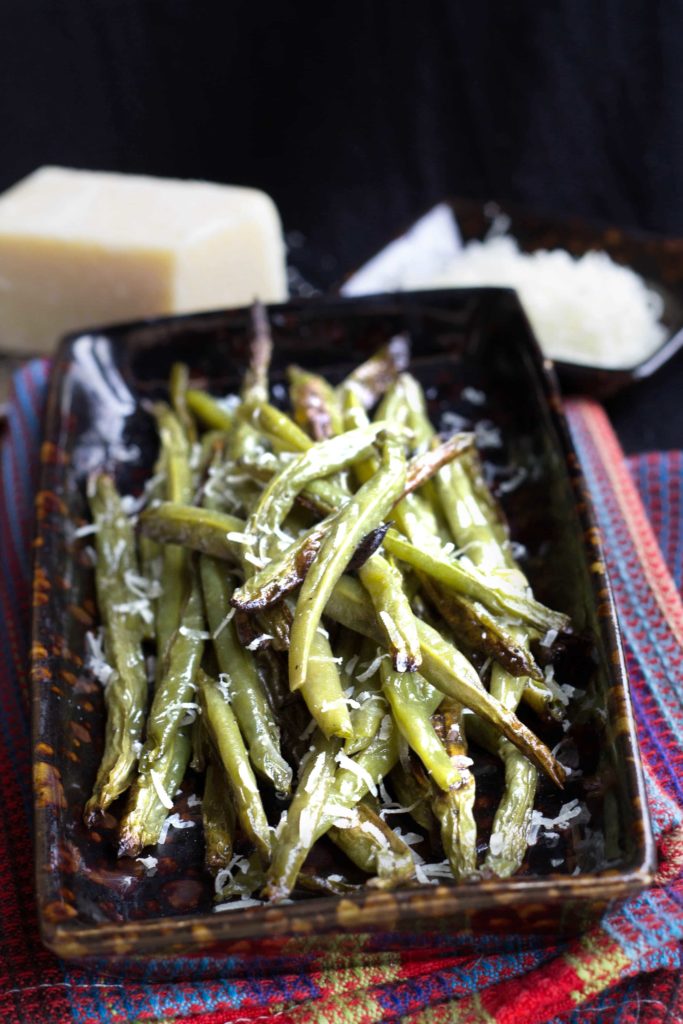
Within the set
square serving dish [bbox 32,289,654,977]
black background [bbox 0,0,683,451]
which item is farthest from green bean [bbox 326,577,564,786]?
black background [bbox 0,0,683,451]

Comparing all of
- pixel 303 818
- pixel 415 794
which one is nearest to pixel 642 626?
pixel 415 794

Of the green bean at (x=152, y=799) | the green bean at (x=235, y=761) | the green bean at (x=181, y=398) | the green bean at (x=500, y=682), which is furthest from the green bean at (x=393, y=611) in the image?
the green bean at (x=181, y=398)

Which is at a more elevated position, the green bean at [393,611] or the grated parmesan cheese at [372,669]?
the green bean at [393,611]

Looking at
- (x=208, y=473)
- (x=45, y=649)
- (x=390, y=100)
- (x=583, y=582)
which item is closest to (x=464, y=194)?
(x=390, y=100)

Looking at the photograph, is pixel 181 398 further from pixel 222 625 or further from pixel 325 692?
pixel 325 692

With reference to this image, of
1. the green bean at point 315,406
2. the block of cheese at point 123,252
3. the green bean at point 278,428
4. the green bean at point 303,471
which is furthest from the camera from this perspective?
the block of cheese at point 123,252

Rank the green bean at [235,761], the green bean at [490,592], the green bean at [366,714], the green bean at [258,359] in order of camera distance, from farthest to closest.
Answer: the green bean at [258,359] < the green bean at [490,592] < the green bean at [366,714] < the green bean at [235,761]

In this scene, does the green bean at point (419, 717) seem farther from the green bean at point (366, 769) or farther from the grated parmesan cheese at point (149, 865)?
the grated parmesan cheese at point (149, 865)
